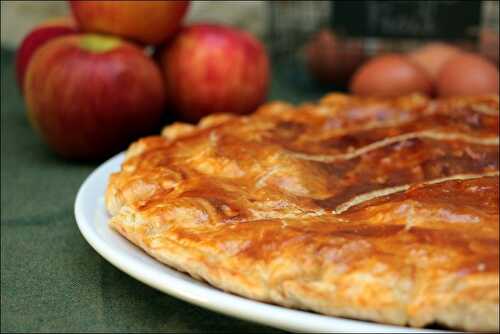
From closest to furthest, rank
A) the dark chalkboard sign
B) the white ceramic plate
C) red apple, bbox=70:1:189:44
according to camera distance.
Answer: the white ceramic plate, red apple, bbox=70:1:189:44, the dark chalkboard sign

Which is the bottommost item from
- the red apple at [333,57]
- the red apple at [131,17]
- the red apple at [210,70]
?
the red apple at [333,57]

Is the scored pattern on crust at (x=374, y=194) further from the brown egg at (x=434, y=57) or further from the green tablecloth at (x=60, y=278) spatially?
the brown egg at (x=434, y=57)

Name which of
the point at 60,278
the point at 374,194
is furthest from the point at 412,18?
the point at 60,278

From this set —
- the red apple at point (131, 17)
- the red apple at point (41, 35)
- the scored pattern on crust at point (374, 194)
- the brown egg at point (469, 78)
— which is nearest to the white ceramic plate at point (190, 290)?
the scored pattern on crust at point (374, 194)

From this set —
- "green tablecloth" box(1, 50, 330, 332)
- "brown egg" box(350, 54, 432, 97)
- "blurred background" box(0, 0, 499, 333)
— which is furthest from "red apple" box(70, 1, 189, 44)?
"brown egg" box(350, 54, 432, 97)

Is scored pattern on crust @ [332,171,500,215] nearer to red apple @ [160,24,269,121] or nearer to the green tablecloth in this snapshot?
the green tablecloth

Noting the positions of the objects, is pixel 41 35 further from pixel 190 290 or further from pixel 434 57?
pixel 190 290
